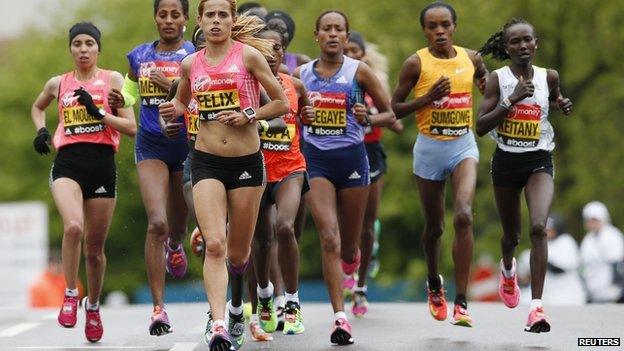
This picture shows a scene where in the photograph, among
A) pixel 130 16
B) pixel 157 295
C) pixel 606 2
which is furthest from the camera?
pixel 130 16

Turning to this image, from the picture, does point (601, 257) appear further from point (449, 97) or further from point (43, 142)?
point (43, 142)

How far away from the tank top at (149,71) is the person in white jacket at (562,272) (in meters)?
7.41

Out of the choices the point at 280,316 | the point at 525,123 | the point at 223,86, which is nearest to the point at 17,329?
the point at 280,316

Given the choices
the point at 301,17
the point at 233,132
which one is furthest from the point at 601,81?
the point at 233,132

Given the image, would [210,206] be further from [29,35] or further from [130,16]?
[29,35]

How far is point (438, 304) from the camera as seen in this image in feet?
48.3

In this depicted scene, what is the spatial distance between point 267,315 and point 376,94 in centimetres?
209

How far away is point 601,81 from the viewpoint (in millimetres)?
32906

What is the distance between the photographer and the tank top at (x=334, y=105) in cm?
1430

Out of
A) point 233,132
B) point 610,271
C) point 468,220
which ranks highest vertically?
point 233,132

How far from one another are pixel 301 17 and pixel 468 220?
25.7 meters

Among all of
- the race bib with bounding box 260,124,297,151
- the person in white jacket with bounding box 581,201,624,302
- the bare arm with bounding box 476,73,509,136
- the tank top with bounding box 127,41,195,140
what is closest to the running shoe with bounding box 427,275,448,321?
the bare arm with bounding box 476,73,509,136

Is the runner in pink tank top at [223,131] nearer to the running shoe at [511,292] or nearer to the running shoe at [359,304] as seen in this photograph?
the running shoe at [511,292]

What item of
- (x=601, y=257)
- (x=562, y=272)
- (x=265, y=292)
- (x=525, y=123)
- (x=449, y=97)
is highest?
(x=449, y=97)
